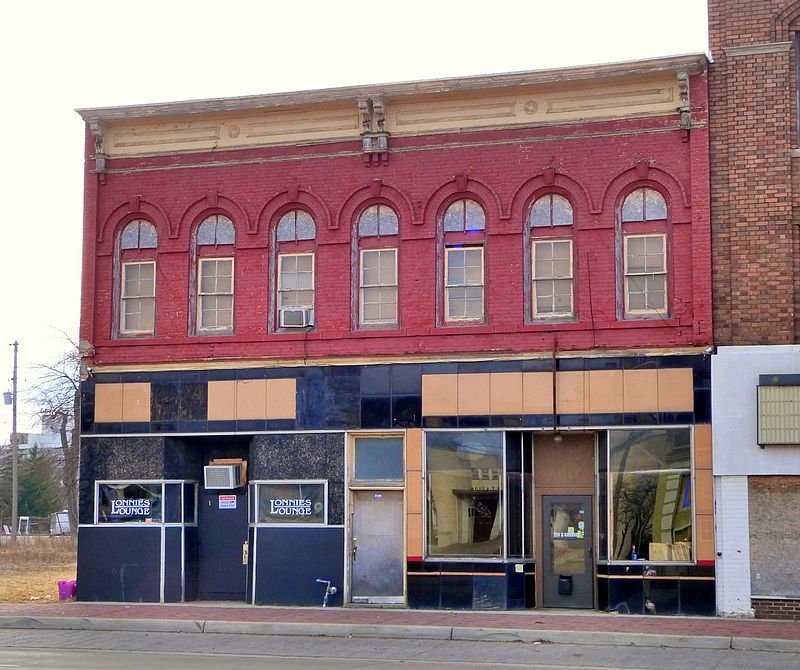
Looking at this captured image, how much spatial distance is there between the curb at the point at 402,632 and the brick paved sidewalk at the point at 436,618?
0.88 feet

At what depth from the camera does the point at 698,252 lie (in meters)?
20.1

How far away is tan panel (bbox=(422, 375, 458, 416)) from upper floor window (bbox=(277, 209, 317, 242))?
11.4 ft

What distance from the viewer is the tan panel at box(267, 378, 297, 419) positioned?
2192 centimetres

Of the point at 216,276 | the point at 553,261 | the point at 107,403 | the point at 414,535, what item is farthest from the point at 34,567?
the point at 553,261

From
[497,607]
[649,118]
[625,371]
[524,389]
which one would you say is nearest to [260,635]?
[497,607]

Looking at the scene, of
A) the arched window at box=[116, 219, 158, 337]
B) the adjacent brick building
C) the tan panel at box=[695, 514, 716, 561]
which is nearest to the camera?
the adjacent brick building

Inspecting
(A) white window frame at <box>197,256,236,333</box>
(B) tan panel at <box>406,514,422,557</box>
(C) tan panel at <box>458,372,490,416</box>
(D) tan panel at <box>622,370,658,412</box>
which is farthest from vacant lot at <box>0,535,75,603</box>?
(D) tan panel at <box>622,370,658,412</box>

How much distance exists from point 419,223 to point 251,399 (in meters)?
4.40

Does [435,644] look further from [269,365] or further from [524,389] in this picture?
[269,365]

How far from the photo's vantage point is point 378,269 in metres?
21.9

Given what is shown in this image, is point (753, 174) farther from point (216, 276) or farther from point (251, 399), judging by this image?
point (216, 276)

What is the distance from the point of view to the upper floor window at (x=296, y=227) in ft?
73.2

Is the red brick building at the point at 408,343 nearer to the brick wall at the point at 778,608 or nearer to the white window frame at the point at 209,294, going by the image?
the white window frame at the point at 209,294

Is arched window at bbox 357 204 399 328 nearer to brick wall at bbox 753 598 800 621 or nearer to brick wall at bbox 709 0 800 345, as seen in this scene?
brick wall at bbox 709 0 800 345
